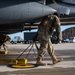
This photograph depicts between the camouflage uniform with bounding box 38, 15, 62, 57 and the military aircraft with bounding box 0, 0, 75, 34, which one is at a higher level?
the military aircraft with bounding box 0, 0, 75, 34

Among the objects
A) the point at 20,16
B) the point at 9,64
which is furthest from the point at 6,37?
the point at 20,16

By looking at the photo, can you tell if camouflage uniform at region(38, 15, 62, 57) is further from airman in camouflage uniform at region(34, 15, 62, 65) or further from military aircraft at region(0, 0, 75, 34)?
military aircraft at region(0, 0, 75, 34)

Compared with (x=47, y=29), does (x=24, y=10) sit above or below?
above

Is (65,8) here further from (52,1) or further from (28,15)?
(28,15)

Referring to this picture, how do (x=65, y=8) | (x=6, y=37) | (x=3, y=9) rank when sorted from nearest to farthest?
(x=3, y=9) < (x=65, y=8) < (x=6, y=37)

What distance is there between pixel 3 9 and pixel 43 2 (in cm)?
140

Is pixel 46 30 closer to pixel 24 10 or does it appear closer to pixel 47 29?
pixel 47 29

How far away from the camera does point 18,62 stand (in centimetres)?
916

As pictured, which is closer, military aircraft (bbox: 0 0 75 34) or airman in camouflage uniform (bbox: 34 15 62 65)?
military aircraft (bbox: 0 0 75 34)

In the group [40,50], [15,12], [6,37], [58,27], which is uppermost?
[15,12]

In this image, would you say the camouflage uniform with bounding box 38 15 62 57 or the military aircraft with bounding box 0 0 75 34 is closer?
the military aircraft with bounding box 0 0 75 34

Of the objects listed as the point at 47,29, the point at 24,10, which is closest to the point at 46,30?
the point at 47,29

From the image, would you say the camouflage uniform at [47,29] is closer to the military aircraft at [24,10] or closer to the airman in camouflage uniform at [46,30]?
the airman in camouflage uniform at [46,30]

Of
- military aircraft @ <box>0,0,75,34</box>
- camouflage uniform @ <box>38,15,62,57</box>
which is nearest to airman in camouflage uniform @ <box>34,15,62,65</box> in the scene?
camouflage uniform @ <box>38,15,62,57</box>
